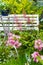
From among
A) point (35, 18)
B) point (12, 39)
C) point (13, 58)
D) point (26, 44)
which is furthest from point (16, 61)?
point (35, 18)

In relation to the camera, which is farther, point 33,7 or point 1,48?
point 33,7

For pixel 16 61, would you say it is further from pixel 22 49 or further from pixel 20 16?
pixel 20 16

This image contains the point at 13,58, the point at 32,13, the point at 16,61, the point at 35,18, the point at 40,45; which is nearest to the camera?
the point at 40,45

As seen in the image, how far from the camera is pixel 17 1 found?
7.54 meters

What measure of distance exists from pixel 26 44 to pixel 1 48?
0.44 meters

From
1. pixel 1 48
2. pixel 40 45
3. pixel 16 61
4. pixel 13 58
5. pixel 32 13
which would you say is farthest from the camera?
pixel 32 13

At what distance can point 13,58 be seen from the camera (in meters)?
4.20

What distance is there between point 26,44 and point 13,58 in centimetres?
64

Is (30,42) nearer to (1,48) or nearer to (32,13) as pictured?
(1,48)

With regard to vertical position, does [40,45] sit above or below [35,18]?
above

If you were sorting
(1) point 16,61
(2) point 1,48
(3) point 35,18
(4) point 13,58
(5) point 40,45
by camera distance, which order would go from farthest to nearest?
(3) point 35,18, (2) point 1,48, (4) point 13,58, (1) point 16,61, (5) point 40,45

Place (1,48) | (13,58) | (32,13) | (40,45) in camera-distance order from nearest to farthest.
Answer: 1. (40,45)
2. (13,58)
3. (1,48)
4. (32,13)

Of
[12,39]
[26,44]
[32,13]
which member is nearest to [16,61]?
[12,39]

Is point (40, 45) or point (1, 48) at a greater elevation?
point (40, 45)
